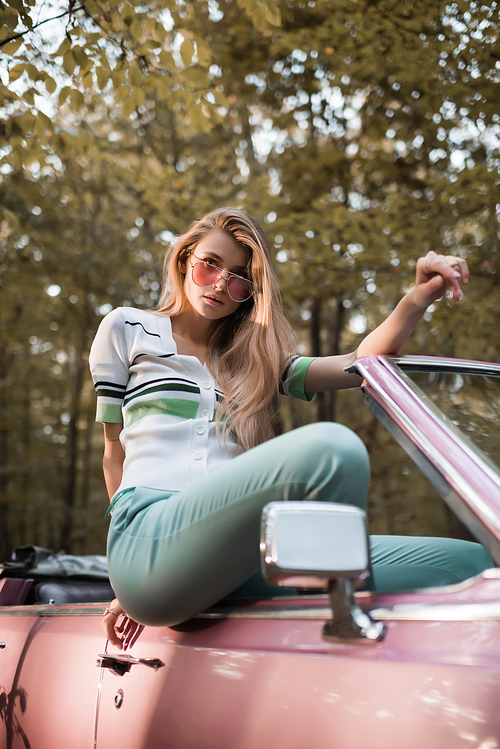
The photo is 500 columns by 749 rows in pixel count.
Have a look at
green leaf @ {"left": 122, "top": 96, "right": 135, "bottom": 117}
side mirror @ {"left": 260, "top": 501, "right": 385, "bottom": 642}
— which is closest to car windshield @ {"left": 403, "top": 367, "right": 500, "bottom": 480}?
side mirror @ {"left": 260, "top": 501, "right": 385, "bottom": 642}

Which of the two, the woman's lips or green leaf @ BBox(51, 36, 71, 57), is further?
green leaf @ BBox(51, 36, 71, 57)

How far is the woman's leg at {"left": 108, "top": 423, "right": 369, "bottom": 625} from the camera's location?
4.07 feet

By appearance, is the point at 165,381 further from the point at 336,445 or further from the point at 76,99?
the point at 76,99

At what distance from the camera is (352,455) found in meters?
1.25

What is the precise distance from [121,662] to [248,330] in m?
1.37

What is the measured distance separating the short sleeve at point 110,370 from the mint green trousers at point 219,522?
1.66ft

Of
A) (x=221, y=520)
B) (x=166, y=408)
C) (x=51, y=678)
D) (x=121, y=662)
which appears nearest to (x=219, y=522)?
(x=221, y=520)

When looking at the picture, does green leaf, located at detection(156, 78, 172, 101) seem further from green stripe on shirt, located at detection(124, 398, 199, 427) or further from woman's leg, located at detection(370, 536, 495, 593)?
woman's leg, located at detection(370, 536, 495, 593)

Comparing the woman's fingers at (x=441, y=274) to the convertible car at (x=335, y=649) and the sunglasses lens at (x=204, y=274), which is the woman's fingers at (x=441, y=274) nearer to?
the convertible car at (x=335, y=649)

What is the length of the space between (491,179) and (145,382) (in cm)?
457

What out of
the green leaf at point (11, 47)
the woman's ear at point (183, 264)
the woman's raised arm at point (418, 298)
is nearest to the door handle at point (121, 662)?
the woman's raised arm at point (418, 298)

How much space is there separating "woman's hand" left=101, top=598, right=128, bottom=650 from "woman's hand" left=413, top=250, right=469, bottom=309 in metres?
1.36

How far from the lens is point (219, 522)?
1342 millimetres

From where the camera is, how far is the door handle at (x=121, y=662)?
1.46 m
